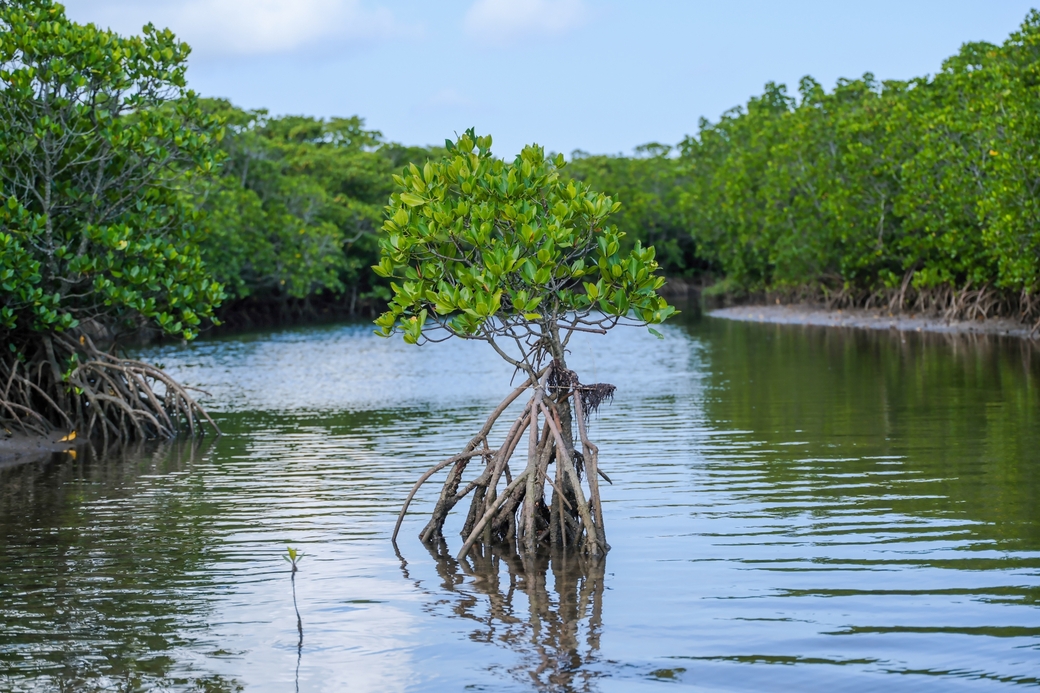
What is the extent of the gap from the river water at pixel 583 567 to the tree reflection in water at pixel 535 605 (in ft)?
0.09

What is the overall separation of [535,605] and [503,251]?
2.80m

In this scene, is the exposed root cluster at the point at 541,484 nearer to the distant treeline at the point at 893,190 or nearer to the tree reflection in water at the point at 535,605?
the tree reflection in water at the point at 535,605

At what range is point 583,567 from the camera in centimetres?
927

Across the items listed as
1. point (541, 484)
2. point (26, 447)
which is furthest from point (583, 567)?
point (26, 447)

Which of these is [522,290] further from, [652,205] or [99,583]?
[652,205]

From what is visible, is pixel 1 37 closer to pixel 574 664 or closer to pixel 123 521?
pixel 123 521

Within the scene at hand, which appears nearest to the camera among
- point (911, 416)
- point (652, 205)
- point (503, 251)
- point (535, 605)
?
point (535, 605)

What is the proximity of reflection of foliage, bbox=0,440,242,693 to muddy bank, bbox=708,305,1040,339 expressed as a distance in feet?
77.4

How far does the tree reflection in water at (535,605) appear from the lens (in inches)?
279

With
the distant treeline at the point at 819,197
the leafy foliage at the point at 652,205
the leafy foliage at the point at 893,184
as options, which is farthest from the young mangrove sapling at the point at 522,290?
the leafy foliage at the point at 652,205

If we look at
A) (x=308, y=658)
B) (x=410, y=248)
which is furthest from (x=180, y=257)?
(x=308, y=658)

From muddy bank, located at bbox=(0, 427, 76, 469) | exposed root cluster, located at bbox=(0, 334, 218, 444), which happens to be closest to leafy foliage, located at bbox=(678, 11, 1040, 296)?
exposed root cluster, located at bbox=(0, 334, 218, 444)

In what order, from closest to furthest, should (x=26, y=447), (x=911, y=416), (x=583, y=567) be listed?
(x=583, y=567)
(x=26, y=447)
(x=911, y=416)

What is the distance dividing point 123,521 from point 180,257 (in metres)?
5.88
